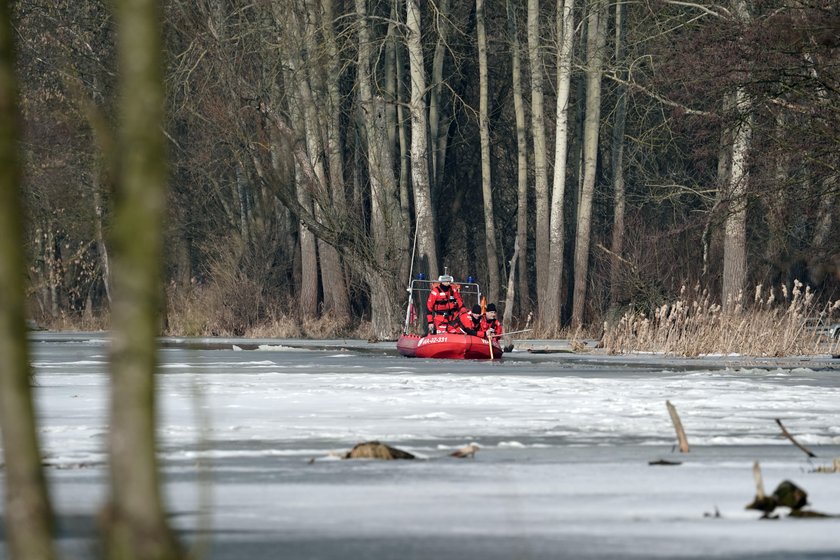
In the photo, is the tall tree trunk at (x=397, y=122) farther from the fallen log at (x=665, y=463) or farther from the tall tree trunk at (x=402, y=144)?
A: the fallen log at (x=665, y=463)

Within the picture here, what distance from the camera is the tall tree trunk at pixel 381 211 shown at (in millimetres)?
40156

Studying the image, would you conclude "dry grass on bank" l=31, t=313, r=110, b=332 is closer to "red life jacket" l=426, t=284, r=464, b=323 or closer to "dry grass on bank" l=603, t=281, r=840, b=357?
"red life jacket" l=426, t=284, r=464, b=323

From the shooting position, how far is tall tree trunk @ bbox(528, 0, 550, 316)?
4188 cm

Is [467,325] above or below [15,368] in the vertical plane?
below

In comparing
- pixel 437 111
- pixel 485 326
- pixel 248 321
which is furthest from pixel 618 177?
pixel 485 326

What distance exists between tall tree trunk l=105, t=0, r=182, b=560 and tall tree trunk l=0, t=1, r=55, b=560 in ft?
0.65

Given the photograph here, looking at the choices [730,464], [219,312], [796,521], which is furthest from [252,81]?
[796,521]

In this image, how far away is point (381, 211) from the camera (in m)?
40.9

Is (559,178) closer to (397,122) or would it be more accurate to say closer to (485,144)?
(485,144)

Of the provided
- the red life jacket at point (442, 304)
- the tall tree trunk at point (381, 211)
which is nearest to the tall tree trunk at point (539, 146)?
the tall tree trunk at point (381, 211)

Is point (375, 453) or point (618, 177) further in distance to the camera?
point (618, 177)

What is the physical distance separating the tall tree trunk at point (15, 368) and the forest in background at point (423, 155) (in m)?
24.1

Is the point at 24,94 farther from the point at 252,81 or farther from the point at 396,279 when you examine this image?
the point at 396,279

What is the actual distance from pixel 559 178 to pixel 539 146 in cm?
188
